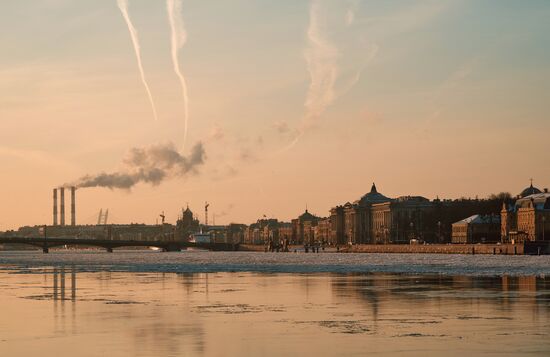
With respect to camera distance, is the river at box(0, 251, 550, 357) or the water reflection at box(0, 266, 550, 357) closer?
the river at box(0, 251, 550, 357)

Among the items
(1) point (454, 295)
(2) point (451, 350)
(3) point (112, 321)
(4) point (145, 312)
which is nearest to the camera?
(2) point (451, 350)

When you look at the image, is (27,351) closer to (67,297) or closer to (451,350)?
(451,350)

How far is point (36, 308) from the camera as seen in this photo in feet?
154

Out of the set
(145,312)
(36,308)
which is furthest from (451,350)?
(36,308)

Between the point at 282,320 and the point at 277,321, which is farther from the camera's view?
the point at 282,320

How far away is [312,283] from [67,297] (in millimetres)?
19680

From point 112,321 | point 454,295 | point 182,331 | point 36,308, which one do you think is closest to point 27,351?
point 182,331

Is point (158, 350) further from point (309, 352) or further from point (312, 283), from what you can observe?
point (312, 283)

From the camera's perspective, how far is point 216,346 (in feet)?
107

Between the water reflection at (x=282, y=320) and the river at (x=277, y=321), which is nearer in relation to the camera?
the river at (x=277, y=321)

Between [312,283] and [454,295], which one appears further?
[312,283]

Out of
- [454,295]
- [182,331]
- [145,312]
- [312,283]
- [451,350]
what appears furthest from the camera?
[312,283]

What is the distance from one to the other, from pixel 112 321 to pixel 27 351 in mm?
8745

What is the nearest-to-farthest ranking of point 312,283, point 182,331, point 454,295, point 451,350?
point 451,350 < point 182,331 < point 454,295 < point 312,283
